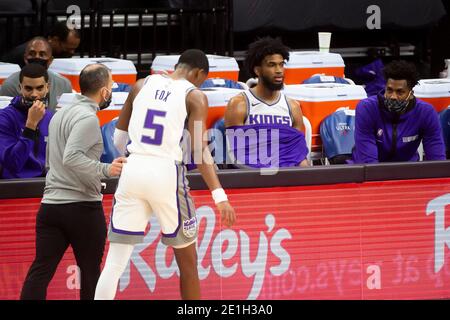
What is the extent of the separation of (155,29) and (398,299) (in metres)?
5.27

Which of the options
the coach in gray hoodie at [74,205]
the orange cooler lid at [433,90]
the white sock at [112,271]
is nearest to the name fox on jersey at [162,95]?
the coach in gray hoodie at [74,205]

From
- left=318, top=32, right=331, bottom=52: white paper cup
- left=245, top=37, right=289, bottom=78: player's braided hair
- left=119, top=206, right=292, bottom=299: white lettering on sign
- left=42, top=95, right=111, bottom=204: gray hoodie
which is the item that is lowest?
left=119, top=206, right=292, bottom=299: white lettering on sign

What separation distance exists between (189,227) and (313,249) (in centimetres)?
119

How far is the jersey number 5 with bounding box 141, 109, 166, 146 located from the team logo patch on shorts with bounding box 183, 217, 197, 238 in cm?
46

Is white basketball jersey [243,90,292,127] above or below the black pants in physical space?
above

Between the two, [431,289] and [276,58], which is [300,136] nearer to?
[276,58]

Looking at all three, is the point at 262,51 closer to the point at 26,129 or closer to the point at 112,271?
the point at 26,129

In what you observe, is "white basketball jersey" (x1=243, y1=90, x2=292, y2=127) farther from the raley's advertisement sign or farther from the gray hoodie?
the gray hoodie

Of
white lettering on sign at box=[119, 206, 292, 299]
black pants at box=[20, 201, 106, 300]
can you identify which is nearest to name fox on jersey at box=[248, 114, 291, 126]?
white lettering on sign at box=[119, 206, 292, 299]

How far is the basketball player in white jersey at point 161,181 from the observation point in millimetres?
6148

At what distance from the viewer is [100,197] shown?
6.36 metres

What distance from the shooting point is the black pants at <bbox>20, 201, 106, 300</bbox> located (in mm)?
6223

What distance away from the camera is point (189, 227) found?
245 inches

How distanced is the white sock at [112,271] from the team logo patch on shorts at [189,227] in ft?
1.02
